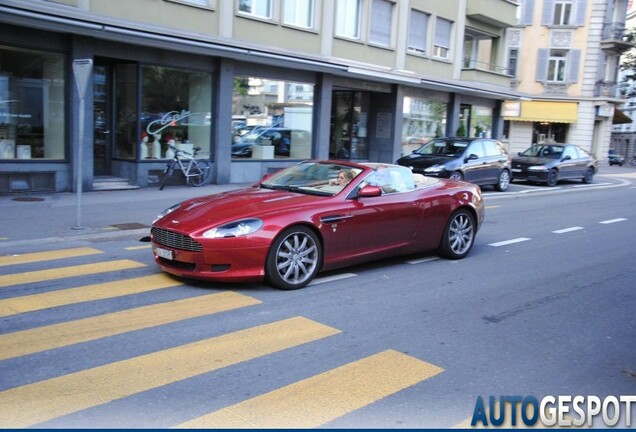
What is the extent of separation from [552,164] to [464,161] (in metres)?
6.51

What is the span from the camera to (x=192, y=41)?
49.5 ft

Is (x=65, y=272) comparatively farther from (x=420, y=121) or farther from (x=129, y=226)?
(x=420, y=121)

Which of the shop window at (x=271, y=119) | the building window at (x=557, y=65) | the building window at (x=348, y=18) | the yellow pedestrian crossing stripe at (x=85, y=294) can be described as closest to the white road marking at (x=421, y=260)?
the yellow pedestrian crossing stripe at (x=85, y=294)

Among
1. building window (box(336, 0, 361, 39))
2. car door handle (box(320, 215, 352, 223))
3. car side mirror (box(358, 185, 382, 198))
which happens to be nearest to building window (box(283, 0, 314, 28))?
building window (box(336, 0, 361, 39))

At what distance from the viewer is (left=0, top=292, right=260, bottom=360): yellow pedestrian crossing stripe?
4918 mm

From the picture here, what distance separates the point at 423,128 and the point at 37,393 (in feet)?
75.3

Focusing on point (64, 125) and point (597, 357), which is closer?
point (597, 357)

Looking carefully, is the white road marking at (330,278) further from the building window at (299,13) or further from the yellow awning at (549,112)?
the yellow awning at (549,112)

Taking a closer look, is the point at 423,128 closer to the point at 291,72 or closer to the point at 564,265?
the point at 291,72

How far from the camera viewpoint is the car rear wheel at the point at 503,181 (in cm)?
1975

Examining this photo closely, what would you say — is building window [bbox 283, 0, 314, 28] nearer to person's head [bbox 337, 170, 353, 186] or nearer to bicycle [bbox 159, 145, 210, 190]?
bicycle [bbox 159, 145, 210, 190]

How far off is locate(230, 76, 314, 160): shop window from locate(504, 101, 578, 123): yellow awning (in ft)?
87.9

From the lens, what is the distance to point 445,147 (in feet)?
62.1

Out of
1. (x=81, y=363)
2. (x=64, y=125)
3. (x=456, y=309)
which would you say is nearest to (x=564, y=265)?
(x=456, y=309)
